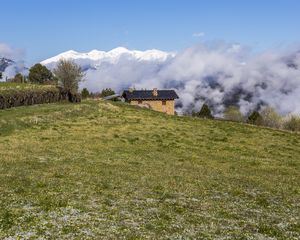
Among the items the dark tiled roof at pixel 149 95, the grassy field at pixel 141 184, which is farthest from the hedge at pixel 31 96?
the dark tiled roof at pixel 149 95

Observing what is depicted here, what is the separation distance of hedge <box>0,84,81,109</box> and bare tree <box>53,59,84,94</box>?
5.64 m

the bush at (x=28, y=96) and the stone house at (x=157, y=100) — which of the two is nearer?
the bush at (x=28, y=96)

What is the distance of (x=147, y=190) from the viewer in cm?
2839

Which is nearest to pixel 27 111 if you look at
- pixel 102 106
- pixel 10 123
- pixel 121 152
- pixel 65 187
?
pixel 10 123

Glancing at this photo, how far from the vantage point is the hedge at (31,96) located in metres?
77.8

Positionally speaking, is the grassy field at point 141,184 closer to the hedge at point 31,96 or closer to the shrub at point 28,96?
the shrub at point 28,96

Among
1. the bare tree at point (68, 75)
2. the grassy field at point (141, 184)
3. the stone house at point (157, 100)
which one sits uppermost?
the bare tree at point (68, 75)

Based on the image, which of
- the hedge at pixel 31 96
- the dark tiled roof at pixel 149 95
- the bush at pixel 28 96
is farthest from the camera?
the dark tiled roof at pixel 149 95

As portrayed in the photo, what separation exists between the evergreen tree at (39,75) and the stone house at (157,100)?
3269 centimetres

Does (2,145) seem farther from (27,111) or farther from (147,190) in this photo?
(27,111)

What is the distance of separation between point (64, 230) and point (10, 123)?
146 feet

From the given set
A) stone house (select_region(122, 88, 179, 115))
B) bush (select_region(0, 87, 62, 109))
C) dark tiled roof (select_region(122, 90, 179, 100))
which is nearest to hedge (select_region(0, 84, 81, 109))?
bush (select_region(0, 87, 62, 109))

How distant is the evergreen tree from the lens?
146 metres

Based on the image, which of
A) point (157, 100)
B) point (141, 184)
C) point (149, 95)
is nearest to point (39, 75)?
point (149, 95)
